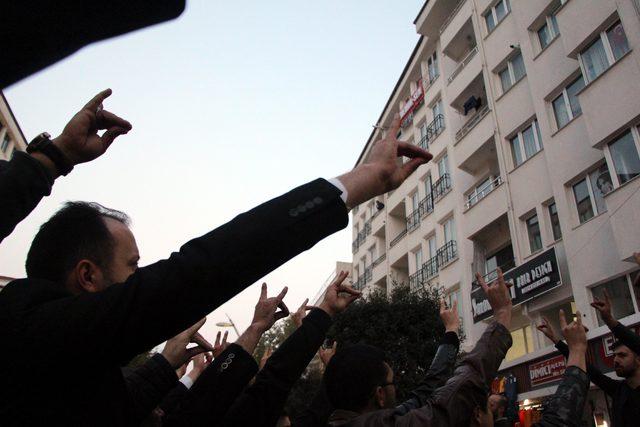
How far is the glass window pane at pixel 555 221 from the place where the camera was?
15.8m

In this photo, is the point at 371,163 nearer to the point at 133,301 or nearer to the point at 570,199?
the point at 133,301

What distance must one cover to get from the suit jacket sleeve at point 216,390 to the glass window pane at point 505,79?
19326 millimetres

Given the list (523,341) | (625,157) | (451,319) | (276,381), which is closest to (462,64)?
(625,157)

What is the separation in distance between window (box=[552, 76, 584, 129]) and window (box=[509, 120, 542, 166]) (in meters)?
1.13

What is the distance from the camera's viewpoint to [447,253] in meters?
22.8

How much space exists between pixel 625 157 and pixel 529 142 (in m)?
4.99

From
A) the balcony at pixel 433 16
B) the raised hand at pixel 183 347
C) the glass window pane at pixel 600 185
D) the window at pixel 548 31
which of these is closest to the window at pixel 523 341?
the glass window pane at pixel 600 185

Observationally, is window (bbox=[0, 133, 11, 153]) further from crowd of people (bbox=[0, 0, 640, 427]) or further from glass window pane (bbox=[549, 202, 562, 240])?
crowd of people (bbox=[0, 0, 640, 427])

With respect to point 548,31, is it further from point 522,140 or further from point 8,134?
point 8,134

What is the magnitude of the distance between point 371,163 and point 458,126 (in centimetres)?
2338

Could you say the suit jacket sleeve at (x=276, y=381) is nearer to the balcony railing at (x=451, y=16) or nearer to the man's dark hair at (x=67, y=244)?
the man's dark hair at (x=67, y=244)

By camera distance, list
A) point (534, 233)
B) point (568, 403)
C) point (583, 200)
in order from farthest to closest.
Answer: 1. point (534, 233)
2. point (583, 200)
3. point (568, 403)

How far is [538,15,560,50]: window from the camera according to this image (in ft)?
56.3

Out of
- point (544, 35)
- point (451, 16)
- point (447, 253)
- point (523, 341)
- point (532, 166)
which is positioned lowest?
point (523, 341)
